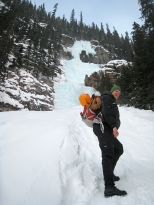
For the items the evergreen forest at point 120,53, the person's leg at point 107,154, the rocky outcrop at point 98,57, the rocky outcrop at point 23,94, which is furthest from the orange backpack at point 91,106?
the rocky outcrop at point 98,57

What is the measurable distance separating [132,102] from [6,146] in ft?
48.4

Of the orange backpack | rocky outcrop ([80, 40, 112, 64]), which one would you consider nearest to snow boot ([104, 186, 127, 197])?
the orange backpack

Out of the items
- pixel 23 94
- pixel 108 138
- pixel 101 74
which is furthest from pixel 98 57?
pixel 108 138

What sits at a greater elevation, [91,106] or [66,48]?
[66,48]

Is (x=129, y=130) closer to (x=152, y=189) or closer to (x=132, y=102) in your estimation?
(x=152, y=189)

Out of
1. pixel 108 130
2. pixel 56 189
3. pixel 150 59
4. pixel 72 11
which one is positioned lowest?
pixel 56 189

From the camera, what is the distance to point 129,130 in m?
7.06

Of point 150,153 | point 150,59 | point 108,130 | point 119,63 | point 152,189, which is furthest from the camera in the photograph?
point 119,63

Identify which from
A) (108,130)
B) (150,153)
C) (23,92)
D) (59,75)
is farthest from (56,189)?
(59,75)

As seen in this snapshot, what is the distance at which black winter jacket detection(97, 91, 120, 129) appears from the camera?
2735 millimetres

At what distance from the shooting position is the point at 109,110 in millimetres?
2832

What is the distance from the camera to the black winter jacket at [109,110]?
2.73 m

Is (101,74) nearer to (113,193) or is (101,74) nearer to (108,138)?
(108,138)

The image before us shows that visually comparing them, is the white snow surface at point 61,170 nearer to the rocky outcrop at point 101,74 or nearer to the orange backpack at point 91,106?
the orange backpack at point 91,106
